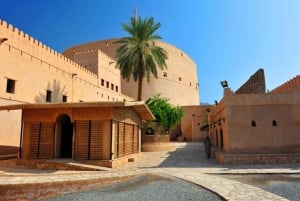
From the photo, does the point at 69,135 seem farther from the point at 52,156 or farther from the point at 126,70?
the point at 126,70

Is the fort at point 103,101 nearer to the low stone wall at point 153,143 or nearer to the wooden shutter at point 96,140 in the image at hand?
the wooden shutter at point 96,140

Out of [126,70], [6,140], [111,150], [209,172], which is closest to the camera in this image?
[209,172]

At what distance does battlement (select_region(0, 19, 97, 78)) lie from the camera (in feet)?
58.0

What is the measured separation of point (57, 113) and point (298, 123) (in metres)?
11.8

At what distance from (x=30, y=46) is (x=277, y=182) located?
18.9 m

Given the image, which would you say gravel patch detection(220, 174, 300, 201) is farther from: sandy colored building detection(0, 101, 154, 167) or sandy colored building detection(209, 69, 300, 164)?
sandy colored building detection(0, 101, 154, 167)

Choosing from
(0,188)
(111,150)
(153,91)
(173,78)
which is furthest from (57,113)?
(173,78)

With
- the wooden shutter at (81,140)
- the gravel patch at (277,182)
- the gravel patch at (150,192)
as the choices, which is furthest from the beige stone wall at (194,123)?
the gravel patch at (150,192)

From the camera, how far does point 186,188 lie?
7246 mm

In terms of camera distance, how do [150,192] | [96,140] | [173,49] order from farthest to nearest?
1. [173,49]
2. [96,140]
3. [150,192]

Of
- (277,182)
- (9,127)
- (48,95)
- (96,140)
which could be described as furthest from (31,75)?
(277,182)

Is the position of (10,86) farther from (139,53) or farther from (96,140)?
(139,53)

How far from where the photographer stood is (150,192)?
272 inches

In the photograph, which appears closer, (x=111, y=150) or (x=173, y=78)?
(x=111, y=150)
